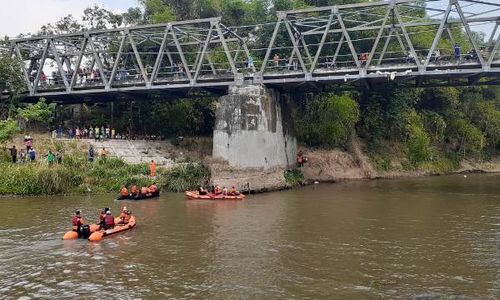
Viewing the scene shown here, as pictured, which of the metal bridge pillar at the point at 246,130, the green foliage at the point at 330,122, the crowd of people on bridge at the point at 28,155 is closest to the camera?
the crowd of people on bridge at the point at 28,155

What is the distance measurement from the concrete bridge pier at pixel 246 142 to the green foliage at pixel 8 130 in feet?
52.7

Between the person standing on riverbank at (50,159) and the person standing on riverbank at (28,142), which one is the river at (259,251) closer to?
the person standing on riverbank at (50,159)

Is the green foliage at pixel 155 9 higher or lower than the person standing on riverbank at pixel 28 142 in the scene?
higher

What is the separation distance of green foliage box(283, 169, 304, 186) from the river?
357 inches

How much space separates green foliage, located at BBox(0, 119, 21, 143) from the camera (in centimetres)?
4031

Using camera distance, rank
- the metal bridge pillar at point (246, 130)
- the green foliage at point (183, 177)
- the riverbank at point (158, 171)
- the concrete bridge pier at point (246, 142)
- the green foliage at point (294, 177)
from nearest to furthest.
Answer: the riverbank at point (158, 171)
the green foliage at point (183, 177)
the concrete bridge pier at point (246, 142)
the metal bridge pillar at point (246, 130)
the green foliage at point (294, 177)

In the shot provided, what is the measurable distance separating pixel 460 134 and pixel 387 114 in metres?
11.9

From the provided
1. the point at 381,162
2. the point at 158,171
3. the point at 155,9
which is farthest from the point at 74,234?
the point at 155,9

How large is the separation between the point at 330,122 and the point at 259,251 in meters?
32.6

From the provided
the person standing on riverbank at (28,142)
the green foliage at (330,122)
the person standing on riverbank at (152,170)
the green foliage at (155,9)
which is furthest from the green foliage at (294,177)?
the green foliage at (155,9)

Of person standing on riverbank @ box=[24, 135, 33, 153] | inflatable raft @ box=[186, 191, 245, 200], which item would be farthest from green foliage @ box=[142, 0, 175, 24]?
inflatable raft @ box=[186, 191, 245, 200]

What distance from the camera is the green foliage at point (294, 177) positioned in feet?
144

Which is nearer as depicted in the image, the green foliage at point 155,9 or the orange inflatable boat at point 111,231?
the orange inflatable boat at point 111,231

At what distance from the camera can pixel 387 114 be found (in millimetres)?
58219
